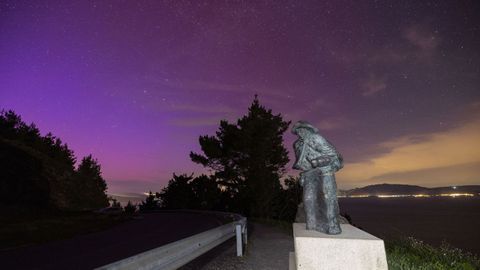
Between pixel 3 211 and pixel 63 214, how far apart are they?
13.6 feet

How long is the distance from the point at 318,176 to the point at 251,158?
2483 centimetres

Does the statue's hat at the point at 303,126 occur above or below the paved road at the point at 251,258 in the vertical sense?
above

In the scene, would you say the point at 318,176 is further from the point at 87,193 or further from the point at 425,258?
the point at 87,193

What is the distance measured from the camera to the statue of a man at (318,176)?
207 inches

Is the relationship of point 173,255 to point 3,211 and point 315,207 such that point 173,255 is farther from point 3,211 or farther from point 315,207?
point 3,211

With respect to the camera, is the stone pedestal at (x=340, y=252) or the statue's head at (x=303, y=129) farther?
the statue's head at (x=303, y=129)

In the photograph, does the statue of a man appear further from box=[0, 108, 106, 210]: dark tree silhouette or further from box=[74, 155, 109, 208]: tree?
box=[74, 155, 109, 208]: tree

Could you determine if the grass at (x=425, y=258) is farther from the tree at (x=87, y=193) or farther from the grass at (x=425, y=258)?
the tree at (x=87, y=193)

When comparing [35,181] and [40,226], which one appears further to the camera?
[35,181]

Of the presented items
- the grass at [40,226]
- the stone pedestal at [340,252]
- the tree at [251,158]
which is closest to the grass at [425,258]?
the stone pedestal at [340,252]

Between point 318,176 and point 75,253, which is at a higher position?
point 318,176

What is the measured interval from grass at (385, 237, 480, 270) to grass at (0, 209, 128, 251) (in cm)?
1379

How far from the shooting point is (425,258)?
27.8 ft

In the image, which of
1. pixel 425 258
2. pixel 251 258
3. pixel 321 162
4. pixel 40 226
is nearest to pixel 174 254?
pixel 251 258
